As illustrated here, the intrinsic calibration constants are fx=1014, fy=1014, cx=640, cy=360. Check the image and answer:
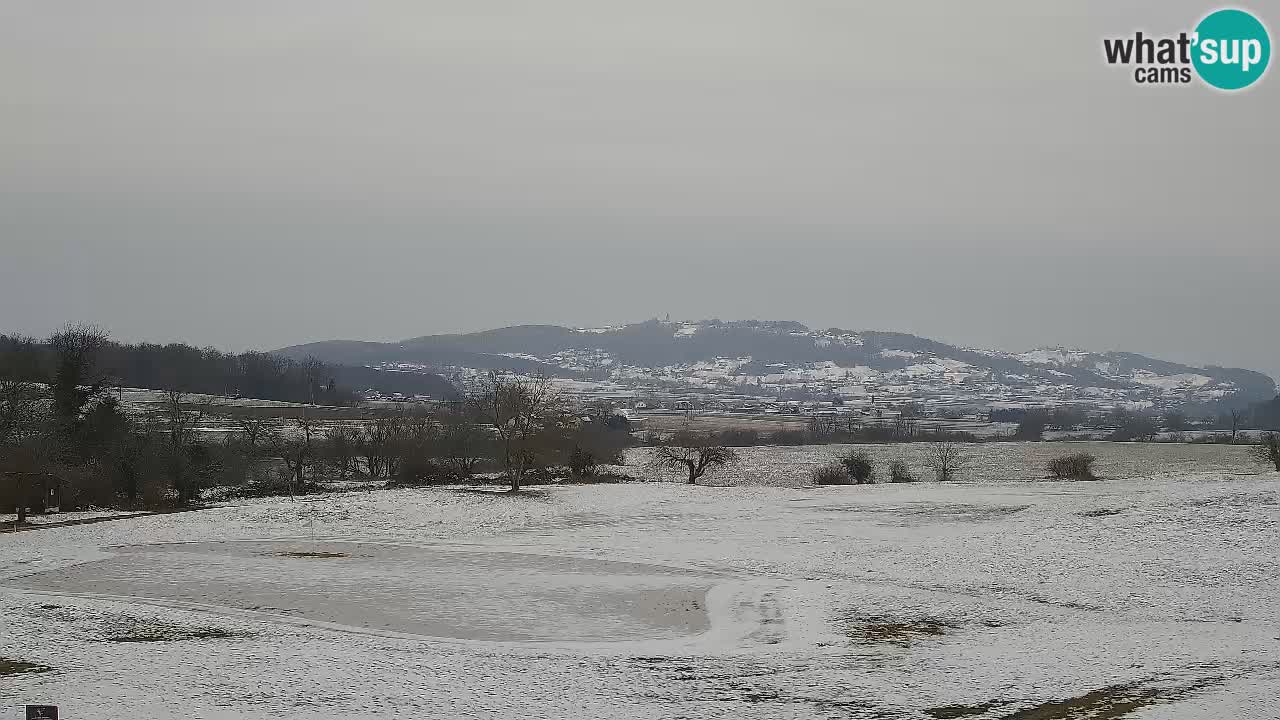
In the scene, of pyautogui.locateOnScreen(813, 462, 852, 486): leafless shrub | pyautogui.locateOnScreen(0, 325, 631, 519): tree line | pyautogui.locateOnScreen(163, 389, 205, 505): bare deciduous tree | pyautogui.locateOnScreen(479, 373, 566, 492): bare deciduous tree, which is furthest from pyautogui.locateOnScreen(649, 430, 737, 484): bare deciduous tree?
pyautogui.locateOnScreen(163, 389, 205, 505): bare deciduous tree

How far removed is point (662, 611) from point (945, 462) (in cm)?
5191

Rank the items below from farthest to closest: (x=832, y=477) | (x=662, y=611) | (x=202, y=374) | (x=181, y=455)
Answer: (x=202, y=374) → (x=832, y=477) → (x=181, y=455) → (x=662, y=611)

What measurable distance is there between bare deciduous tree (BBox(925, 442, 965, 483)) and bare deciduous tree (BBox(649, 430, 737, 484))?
15.0 metres

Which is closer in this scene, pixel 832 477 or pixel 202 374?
pixel 832 477

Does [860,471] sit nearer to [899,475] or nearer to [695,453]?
[899,475]

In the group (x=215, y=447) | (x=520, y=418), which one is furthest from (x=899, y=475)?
(x=215, y=447)

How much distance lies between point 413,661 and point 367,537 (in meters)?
22.3

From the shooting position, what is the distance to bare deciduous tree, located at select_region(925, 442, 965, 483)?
234 ft

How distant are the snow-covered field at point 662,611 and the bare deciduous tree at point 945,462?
2138 centimetres

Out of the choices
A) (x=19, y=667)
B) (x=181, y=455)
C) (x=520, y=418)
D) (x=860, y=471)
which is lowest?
(x=860, y=471)

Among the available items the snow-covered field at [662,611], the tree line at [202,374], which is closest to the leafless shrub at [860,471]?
the snow-covered field at [662,611]

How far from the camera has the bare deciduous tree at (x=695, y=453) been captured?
72062 mm

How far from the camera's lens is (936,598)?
1139 inches

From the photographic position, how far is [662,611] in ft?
90.2
